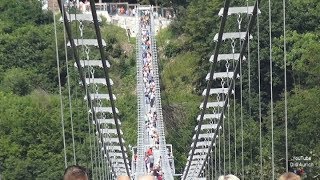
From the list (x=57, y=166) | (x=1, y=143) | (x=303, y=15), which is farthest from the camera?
(x=303, y=15)

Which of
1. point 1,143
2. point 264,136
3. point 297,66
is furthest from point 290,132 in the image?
point 1,143

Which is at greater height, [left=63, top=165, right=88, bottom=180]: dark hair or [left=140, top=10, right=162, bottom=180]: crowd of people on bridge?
[left=63, top=165, right=88, bottom=180]: dark hair

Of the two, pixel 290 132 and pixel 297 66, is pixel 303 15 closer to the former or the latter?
pixel 297 66

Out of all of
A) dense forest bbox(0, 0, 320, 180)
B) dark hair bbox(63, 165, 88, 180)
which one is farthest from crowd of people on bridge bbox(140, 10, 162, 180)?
dark hair bbox(63, 165, 88, 180)

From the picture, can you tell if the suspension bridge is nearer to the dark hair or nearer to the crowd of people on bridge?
the crowd of people on bridge

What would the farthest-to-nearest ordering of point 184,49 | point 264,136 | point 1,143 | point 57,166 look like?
point 184,49 → point 1,143 → point 57,166 → point 264,136

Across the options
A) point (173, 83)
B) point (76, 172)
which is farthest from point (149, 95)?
point (76, 172)

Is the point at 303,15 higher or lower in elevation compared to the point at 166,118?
higher

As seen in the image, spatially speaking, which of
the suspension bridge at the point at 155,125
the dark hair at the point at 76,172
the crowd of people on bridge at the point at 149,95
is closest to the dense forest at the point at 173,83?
the suspension bridge at the point at 155,125

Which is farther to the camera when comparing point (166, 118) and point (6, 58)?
point (6, 58)
